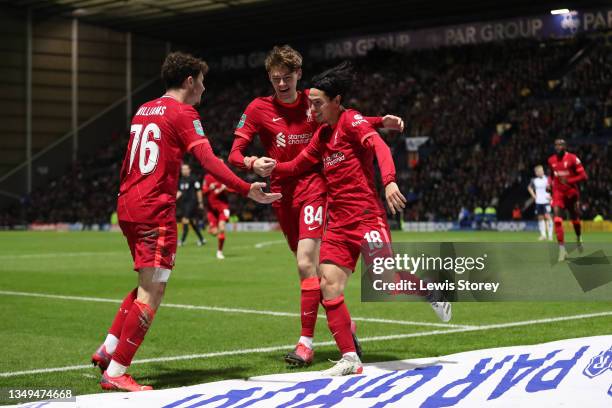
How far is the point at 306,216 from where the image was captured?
6.91m

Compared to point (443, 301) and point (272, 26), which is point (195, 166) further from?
point (443, 301)

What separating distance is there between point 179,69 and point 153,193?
2.75ft

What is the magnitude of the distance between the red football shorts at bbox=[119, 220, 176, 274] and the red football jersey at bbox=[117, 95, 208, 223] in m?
0.05

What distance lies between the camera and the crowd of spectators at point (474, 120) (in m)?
34.4

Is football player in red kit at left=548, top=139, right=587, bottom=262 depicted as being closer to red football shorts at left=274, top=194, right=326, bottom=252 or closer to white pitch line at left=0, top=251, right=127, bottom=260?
red football shorts at left=274, top=194, right=326, bottom=252

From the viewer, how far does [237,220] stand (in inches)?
1592

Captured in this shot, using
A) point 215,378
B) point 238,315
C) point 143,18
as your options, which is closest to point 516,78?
point 143,18

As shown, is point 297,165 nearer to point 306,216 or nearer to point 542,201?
point 306,216

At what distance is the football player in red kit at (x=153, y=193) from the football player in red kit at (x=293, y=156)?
744 millimetres

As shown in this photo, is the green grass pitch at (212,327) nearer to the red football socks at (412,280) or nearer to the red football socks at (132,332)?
the red football socks at (132,332)

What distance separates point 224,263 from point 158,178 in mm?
12166

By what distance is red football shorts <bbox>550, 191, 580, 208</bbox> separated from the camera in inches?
649

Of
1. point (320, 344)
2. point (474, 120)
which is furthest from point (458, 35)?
point (320, 344)

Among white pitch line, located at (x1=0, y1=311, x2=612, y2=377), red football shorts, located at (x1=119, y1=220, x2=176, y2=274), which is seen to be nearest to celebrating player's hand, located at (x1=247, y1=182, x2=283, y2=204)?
red football shorts, located at (x1=119, y1=220, x2=176, y2=274)
